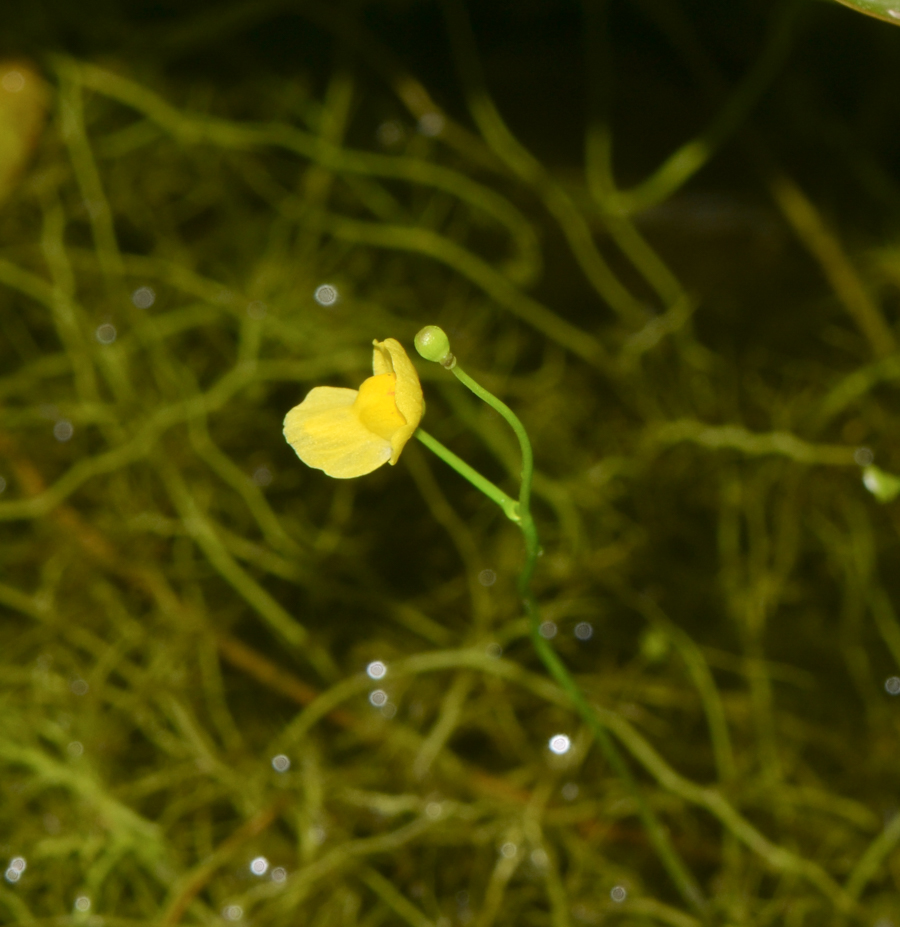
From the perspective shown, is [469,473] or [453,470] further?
[453,470]

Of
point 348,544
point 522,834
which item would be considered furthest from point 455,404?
point 522,834

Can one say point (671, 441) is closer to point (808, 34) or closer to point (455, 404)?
point (455, 404)

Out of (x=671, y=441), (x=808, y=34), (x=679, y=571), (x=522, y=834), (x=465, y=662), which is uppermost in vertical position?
(x=808, y=34)

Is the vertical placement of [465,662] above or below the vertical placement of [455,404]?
below

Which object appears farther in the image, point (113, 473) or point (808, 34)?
point (808, 34)

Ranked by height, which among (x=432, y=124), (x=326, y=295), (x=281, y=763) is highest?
(x=432, y=124)

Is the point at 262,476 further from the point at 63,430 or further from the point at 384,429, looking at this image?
the point at 384,429

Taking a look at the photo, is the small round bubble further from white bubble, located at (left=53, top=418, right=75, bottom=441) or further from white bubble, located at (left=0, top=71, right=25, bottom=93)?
white bubble, located at (left=0, top=71, right=25, bottom=93)

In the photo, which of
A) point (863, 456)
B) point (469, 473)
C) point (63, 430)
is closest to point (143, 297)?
point (63, 430)
